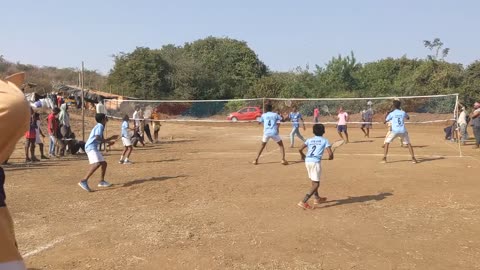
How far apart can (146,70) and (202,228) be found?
3808 cm

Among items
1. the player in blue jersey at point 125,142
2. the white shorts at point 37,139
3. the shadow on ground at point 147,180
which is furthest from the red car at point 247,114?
the shadow on ground at point 147,180

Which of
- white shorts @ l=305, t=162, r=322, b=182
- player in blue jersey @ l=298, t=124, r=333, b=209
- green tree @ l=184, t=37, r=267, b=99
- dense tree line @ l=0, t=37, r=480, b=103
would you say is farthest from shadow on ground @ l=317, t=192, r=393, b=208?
green tree @ l=184, t=37, r=267, b=99

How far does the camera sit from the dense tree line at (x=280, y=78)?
3838 centimetres

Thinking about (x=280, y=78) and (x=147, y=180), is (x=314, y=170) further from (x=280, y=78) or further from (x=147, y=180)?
(x=280, y=78)

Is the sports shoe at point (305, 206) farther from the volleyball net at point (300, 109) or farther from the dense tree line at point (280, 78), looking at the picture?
the dense tree line at point (280, 78)

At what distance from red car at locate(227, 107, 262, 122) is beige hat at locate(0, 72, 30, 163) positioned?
1255 inches

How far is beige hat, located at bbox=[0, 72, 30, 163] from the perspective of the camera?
1919 millimetres

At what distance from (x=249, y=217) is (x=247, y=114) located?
27.2 meters

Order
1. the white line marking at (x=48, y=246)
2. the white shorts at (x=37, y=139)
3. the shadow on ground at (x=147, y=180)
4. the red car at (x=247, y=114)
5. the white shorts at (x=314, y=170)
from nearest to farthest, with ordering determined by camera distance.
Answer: the white line marking at (x=48, y=246), the white shorts at (x=314, y=170), the shadow on ground at (x=147, y=180), the white shorts at (x=37, y=139), the red car at (x=247, y=114)

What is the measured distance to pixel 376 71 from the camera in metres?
46.8

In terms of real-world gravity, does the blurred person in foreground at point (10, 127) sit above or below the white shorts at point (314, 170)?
above

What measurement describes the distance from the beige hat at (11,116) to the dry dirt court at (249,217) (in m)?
4.00

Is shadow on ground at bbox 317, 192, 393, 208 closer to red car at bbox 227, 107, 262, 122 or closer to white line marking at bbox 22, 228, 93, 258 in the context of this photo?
white line marking at bbox 22, 228, 93, 258

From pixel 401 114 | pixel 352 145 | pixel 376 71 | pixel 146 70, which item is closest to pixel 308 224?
pixel 401 114
